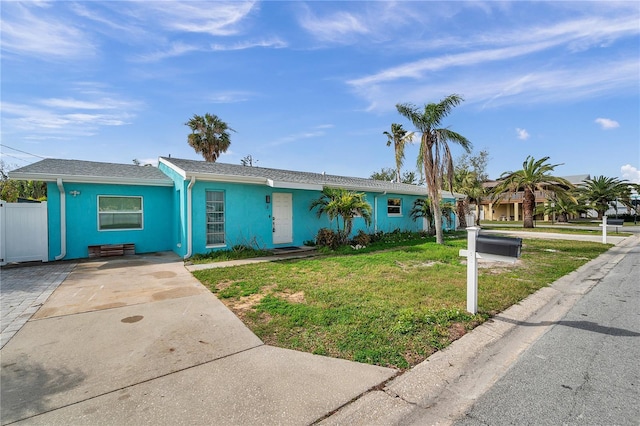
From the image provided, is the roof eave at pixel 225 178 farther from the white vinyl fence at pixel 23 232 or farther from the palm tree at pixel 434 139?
the palm tree at pixel 434 139

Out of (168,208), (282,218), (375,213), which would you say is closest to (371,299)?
(282,218)

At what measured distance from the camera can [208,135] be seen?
2170 centimetres

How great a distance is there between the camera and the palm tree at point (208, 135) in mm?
21625

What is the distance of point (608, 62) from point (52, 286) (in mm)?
15841

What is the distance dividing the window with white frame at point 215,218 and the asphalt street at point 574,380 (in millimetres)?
8623

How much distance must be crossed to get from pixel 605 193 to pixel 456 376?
126 ft

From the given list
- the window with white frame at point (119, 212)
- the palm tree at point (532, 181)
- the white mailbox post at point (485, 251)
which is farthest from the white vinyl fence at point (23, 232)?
the palm tree at point (532, 181)

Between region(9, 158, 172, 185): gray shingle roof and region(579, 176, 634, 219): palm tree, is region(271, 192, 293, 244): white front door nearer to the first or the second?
region(9, 158, 172, 185): gray shingle roof

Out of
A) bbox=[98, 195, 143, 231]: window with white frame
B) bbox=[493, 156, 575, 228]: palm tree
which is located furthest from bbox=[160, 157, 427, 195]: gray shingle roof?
bbox=[493, 156, 575, 228]: palm tree

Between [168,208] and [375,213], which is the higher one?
[168,208]

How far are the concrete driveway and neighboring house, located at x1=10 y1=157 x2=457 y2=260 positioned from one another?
5.09m

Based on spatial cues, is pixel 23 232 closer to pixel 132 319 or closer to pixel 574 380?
pixel 132 319

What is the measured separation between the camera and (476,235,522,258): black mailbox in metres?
3.51

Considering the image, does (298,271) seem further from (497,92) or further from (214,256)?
(497,92)
